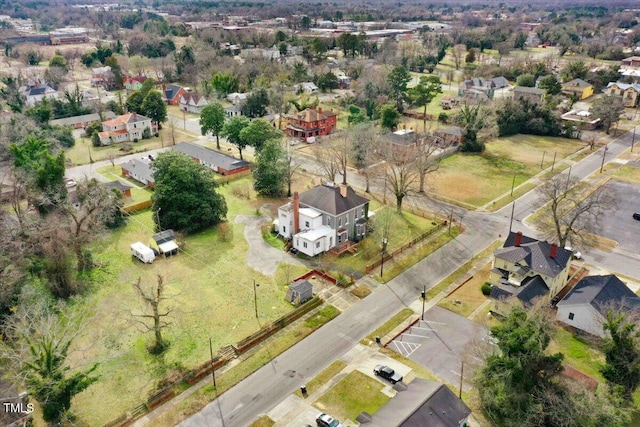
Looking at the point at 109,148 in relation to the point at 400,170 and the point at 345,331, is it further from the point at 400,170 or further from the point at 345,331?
the point at 345,331

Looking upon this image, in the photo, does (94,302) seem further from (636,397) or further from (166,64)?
(166,64)

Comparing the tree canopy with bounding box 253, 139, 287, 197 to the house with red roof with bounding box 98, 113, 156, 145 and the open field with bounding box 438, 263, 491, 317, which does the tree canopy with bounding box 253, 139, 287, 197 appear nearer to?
the open field with bounding box 438, 263, 491, 317

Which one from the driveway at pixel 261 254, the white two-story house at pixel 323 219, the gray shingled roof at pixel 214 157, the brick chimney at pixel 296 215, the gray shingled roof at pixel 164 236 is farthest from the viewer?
the gray shingled roof at pixel 214 157

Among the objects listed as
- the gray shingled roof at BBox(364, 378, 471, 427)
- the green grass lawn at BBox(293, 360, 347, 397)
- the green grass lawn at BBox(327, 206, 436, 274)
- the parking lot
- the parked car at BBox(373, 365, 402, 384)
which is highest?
the gray shingled roof at BBox(364, 378, 471, 427)

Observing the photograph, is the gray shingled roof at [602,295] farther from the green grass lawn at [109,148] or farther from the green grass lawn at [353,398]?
the green grass lawn at [109,148]

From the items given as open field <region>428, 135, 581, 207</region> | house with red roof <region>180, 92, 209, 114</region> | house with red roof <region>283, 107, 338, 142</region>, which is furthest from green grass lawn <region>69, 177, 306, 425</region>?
house with red roof <region>180, 92, 209, 114</region>

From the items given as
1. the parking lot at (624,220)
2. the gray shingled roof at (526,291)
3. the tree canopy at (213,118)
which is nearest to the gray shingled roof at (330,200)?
the gray shingled roof at (526,291)

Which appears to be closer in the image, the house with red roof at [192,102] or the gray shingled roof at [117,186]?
the gray shingled roof at [117,186]
